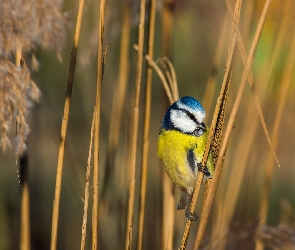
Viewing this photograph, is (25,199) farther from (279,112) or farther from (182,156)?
(279,112)

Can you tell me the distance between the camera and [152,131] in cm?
303

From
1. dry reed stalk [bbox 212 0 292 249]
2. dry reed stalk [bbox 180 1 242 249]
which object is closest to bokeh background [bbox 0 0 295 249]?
dry reed stalk [bbox 212 0 292 249]

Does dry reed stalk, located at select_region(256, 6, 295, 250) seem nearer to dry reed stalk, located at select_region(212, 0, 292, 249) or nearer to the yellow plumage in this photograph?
dry reed stalk, located at select_region(212, 0, 292, 249)

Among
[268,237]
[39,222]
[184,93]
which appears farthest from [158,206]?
[184,93]

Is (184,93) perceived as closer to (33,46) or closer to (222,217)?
(222,217)

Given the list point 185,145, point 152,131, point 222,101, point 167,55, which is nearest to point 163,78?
point 167,55

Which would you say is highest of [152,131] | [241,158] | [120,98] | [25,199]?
[152,131]

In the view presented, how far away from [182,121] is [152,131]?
1.88 meters

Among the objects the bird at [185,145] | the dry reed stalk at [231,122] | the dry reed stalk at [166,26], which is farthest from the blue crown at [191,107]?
the dry reed stalk at [231,122]

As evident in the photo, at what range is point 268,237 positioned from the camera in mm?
907

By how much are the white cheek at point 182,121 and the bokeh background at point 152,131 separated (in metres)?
0.03

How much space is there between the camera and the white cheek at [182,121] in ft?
3.66

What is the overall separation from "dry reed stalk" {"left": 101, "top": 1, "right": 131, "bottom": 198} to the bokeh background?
0.02m

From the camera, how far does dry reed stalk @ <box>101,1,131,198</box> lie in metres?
1.04
